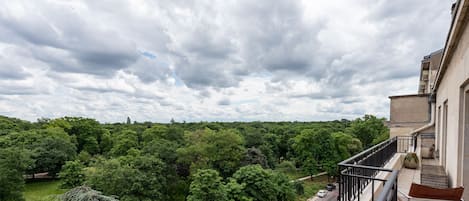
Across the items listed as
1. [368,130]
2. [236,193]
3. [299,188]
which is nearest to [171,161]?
[236,193]

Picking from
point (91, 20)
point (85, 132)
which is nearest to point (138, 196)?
point (91, 20)

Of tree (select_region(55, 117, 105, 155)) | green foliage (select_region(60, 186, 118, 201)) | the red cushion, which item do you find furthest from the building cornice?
tree (select_region(55, 117, 105, 155))

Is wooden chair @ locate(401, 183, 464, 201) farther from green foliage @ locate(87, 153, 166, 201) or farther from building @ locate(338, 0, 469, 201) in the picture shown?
green foliage @ locate(87, 153, 166, 201)

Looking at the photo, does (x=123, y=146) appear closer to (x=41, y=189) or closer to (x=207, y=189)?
(x=41, y=189)

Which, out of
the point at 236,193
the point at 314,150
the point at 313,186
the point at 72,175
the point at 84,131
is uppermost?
the point at 84,131

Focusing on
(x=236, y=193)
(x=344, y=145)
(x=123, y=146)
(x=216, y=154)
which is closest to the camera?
(x=236, y=193)

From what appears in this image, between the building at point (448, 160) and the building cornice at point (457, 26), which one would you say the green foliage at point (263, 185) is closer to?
the building at point (448, 160)

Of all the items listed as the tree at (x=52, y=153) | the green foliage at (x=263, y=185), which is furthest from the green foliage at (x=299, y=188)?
the tree at (x=52, y=153)
